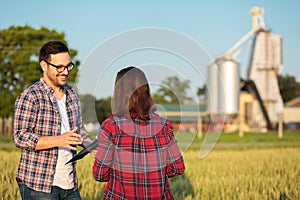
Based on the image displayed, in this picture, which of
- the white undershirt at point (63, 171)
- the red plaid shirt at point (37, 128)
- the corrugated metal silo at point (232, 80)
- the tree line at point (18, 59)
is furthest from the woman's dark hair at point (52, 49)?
the corrugated metal silo at point (232, 80)

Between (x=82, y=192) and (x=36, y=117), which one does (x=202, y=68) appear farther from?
(x=82, y=192)

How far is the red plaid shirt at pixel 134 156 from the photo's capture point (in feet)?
8.00

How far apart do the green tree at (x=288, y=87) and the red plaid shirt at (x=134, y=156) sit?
2619 inches

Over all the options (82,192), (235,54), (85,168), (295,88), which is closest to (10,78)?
(85,168)

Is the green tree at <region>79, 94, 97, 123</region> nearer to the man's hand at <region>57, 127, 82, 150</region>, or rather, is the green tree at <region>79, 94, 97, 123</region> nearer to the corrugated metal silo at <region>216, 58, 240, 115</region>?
the man's hand at <region>57, 127, 82, 150</region>

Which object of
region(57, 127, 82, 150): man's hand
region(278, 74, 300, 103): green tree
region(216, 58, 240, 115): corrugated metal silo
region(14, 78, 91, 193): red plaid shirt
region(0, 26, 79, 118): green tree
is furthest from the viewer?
region(278, 74, 300, 103): green tree

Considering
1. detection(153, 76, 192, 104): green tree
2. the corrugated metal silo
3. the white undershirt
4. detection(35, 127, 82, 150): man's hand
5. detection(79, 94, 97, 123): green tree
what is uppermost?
the corrugated metal silo

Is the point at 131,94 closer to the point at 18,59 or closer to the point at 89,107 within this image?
the point at 89,107

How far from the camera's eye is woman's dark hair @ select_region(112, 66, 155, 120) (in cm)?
240

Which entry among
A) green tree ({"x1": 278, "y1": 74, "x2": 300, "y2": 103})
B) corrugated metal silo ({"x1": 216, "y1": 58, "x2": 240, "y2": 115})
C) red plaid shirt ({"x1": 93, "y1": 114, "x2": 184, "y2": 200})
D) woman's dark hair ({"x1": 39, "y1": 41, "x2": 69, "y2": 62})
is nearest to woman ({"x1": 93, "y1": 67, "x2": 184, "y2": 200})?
red plaid shirt ({"x1": 93, "y1": 114, "x2": 184, "y2": 200})

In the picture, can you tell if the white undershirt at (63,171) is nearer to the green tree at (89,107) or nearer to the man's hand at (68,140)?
the man's hand at (68,140)

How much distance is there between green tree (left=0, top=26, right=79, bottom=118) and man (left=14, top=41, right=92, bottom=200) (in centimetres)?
2237

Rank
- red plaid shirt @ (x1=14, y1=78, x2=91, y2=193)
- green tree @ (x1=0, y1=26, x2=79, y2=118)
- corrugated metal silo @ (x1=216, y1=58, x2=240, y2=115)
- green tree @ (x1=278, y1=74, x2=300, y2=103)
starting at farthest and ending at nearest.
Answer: green tree @ (x1=278, y1=74, x2=300, y2=103) → corrugated metal silo @ (x1=216, y1=58, x2=240, y2=115) → green tree @ (x1=0, y1=26, x2=79, y2=118) → red plaid shirt @ (x1=14, y1=78, x2=91, y2=193)

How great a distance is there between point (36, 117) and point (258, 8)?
5187 cm
